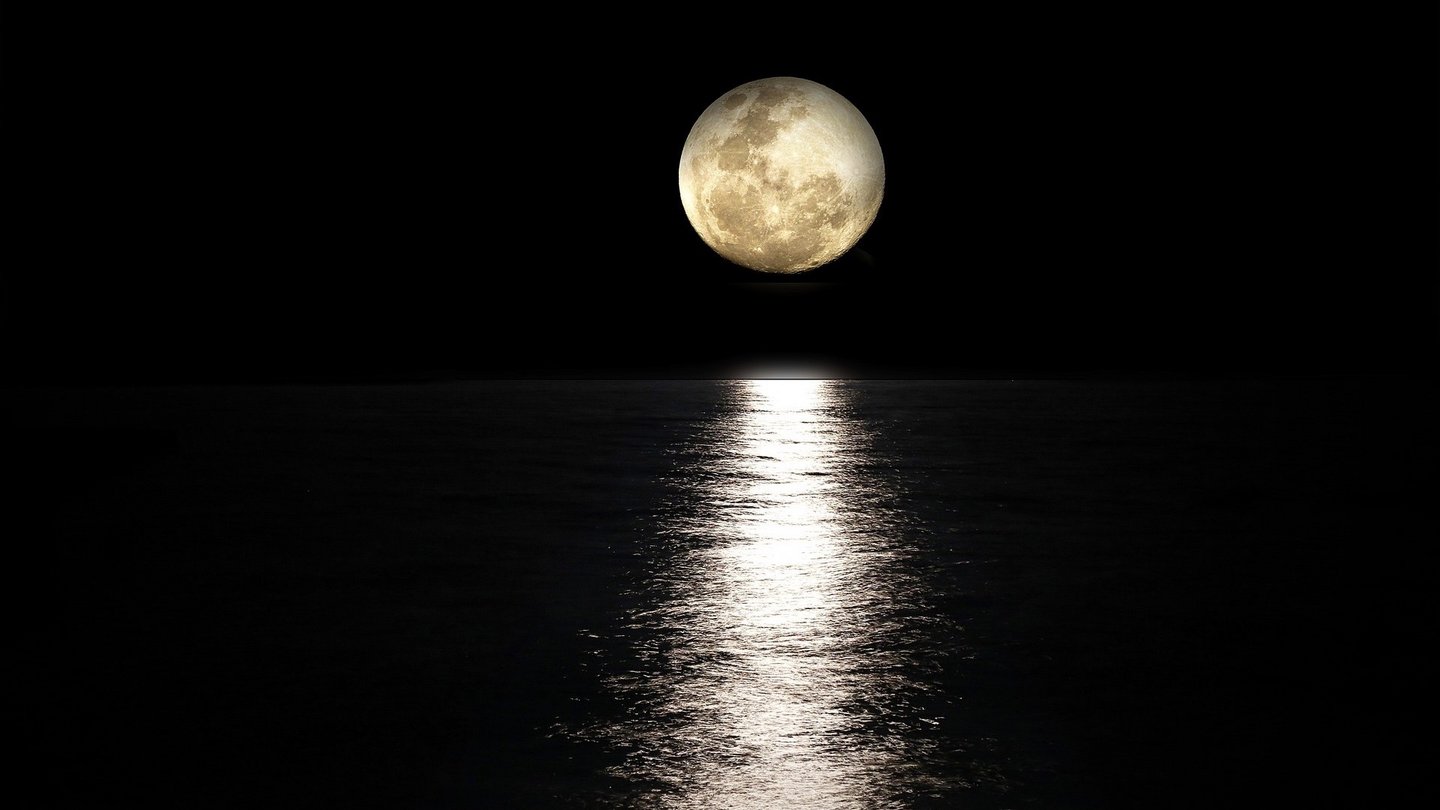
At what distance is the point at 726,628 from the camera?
6.25 m

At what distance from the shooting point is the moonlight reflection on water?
4.31 meters

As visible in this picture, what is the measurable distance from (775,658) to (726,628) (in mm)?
574

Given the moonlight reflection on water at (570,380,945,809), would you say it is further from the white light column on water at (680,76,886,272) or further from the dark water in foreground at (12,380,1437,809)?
Result: the white light column on water at (680,76,886,272)

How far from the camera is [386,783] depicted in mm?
4254

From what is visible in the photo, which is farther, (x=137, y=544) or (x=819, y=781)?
(x=137, y=544)

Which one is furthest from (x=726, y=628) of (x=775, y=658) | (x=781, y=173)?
(x=781, y=173)

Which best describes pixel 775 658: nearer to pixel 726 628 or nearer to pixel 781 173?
pixel 726 628

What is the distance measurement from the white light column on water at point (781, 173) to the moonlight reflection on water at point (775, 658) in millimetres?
21468

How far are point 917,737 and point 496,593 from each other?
3004mm

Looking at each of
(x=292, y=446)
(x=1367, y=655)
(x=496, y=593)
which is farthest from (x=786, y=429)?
(x=1367, y=655)

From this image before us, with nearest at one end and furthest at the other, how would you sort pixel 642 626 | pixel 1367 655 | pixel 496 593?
pixel 1367 655, pixel 642 626, pixel 496 593

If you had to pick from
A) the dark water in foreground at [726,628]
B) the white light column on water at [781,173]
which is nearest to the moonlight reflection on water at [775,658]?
the dark water in foreground at [726,628]

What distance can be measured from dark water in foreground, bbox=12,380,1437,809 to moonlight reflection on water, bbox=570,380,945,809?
23 millimetres

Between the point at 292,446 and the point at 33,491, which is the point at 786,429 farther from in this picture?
the point at 33,491
